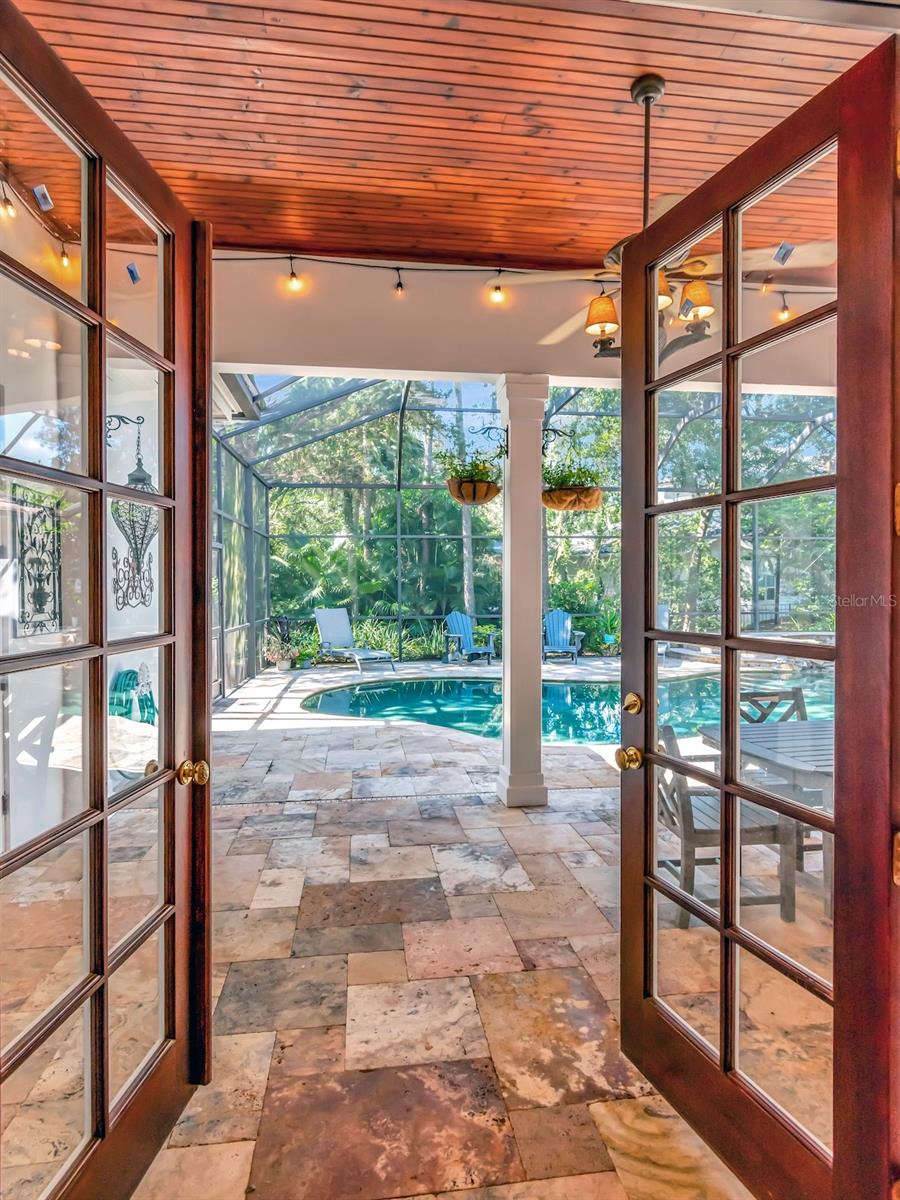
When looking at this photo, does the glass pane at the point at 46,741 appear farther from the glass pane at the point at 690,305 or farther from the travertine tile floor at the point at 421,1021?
the glass pane at the point at 690,305

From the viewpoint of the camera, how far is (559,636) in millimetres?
11695

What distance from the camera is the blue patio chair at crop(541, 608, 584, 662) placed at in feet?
38.3

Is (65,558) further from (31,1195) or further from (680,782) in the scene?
(680,782)

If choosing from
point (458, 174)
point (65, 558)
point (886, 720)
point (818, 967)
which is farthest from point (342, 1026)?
point (458, 174)

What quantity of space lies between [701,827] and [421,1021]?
1140 mm

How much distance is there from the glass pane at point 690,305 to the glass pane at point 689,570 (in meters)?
0.40

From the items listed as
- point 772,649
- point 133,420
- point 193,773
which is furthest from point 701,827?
point 133,420

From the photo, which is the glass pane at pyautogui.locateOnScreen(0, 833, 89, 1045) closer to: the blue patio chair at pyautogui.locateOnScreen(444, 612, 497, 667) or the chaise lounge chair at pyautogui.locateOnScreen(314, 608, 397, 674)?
the chaise lounge chair at pyautogui.locateOnScreen(314, 608, 397, 674)

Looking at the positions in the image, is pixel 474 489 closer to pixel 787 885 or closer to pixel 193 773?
pixel 193 773

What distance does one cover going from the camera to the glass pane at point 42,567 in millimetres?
1206

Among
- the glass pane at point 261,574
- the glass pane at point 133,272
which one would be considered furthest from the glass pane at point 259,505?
the glass pane at point 133,272

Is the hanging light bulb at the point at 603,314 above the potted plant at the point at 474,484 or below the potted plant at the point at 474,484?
above

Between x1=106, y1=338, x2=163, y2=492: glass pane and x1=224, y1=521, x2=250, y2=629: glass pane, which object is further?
x1=224, y1=521, x2=250, y2=629: glass pane

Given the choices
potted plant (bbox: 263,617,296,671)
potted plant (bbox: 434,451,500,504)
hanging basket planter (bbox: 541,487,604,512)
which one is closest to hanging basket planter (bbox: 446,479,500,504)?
potted plant (bbox: 434,451,500,504)
